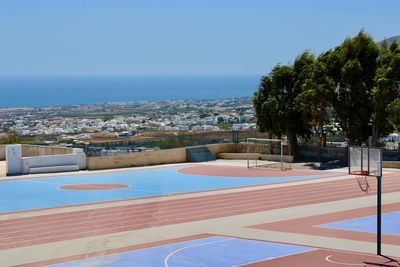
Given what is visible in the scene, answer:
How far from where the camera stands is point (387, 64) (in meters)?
37.7

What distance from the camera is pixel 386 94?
36.4 metres

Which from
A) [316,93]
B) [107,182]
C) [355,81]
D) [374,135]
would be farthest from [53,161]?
[374,135]

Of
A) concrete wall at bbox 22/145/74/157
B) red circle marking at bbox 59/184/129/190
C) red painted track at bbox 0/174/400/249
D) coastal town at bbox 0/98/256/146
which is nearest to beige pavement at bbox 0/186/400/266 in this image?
red painted track at bbox 0/174/400/249

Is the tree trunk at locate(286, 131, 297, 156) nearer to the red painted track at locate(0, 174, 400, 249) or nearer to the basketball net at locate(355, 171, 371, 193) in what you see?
the basketball net at locate(355, 171, 371, 193)

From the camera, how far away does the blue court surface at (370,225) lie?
20833 mm

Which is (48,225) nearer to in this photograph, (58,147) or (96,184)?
(96,184)

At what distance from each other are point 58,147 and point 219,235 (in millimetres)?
21884

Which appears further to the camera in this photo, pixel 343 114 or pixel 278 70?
pixel 278 70

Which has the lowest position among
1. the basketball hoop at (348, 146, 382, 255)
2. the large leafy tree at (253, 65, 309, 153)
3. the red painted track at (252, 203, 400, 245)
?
the red painted track at (252, 203, 400, 245)

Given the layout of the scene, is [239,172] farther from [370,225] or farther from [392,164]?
[370,225]

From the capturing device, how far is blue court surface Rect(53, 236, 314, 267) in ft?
56.7

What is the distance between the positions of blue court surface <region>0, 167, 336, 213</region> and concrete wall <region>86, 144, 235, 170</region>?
2183 millimetres

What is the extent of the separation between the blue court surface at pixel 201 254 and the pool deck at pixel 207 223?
52 cm

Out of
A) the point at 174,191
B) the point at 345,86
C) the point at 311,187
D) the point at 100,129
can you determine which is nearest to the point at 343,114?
the point at 345,86
